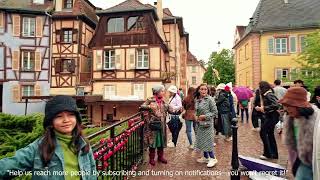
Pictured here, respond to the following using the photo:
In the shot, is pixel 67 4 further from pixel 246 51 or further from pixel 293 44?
pixel 293 44

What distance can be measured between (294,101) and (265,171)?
2.27 m

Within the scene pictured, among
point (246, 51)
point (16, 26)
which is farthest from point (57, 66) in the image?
point (246, 51)

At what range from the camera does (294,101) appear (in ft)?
11.4

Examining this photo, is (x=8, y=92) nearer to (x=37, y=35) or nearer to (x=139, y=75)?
(x=37, y=35)

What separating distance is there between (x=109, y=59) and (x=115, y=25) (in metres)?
2.90

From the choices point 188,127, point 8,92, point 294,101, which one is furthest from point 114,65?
point 294,101

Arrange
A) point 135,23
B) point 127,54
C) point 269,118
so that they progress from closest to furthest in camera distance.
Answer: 1. point 269,118
2. point 127,54
3. point 135,23

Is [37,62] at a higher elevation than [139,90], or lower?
higher

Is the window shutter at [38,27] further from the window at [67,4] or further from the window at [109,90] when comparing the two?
the window at [109,90]

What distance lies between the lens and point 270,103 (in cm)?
701

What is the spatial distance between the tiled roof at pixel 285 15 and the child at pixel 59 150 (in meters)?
30.6

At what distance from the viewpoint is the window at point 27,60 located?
90.7 feet

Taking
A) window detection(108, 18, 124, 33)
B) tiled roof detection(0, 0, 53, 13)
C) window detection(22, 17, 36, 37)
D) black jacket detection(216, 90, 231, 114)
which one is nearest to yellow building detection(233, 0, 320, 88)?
window detection(108, 18, 124, 33)

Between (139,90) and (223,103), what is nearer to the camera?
(223,103)
